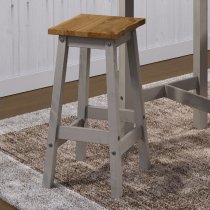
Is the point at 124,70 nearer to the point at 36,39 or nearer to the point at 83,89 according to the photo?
the point at 83,89

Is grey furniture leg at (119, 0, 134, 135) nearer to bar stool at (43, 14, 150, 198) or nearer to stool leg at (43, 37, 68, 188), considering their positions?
bar stool at (43, 14, 150, 198)

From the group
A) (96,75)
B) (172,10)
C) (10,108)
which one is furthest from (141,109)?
(172,10)

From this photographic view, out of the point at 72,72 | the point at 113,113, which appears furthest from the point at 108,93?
the point at 72,72

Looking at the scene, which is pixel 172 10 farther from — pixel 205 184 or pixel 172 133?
pixel 205 184

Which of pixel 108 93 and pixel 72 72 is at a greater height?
pixel 108 93

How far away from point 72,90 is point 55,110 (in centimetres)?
151

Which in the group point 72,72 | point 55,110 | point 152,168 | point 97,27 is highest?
point 97,27

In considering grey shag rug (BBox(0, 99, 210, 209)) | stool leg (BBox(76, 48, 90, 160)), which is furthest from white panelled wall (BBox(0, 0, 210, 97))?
stool leg (BBox(76, 48, 90, 160))

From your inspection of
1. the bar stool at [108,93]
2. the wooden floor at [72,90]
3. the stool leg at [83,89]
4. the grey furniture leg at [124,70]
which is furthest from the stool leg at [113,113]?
the wooden floor at [72,90]

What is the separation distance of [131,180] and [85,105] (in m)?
0.37

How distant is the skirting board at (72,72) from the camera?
390 centimetres

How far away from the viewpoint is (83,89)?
8.98 ft

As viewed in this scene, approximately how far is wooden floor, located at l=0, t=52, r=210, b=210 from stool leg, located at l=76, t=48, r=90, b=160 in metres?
0.82

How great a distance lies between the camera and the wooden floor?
369cm
